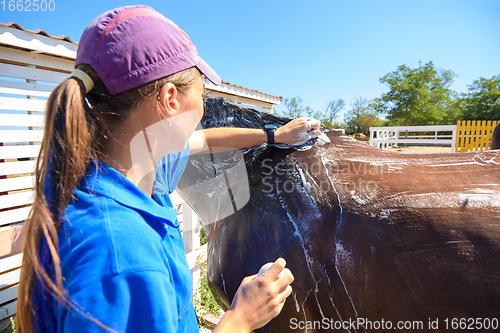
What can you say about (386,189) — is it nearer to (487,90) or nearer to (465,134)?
(465,134)

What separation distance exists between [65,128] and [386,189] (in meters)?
1.18

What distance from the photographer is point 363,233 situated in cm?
107

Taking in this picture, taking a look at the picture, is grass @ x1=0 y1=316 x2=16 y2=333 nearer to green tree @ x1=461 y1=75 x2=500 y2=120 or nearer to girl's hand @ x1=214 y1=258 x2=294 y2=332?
girl's hand @ x1=214 y1=258 x2=294 y2=332

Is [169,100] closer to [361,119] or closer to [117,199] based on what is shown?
[117,199]

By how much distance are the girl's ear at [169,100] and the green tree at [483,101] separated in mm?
30970

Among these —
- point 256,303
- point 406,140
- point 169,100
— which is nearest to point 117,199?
point 169,100

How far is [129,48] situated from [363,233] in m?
1.07

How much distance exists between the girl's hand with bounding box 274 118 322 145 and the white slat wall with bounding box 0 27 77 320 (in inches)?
85.1

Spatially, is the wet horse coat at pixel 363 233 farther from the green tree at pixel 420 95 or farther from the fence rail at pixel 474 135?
the green tree at pixel 420 95

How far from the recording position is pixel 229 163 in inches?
57.6

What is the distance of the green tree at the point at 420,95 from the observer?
84.3 feet

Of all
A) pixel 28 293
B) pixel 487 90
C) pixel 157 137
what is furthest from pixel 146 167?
pixel 487 90

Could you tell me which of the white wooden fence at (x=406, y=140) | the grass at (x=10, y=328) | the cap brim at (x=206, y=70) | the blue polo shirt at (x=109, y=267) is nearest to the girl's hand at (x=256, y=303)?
the blue polo shirt at (x=109, y=267)

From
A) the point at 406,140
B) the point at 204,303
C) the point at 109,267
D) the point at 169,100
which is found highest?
the point at 169,100
